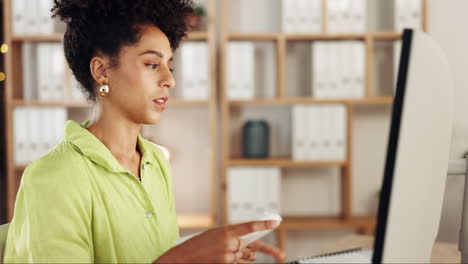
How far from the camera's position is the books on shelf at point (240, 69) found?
3.06m

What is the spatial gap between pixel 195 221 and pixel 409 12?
1.83 meters

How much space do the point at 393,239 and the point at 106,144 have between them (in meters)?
0.79

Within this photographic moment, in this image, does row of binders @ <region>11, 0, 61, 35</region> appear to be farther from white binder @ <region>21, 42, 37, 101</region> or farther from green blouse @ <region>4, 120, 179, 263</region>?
green blouse @ <region>4, 120, 179, 263</region>

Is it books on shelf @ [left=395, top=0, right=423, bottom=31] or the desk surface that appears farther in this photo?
books on shelf @ [left=395, top=0, right=423, bottom=31]

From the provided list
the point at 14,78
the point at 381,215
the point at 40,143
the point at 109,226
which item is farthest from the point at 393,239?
the point at 14,78

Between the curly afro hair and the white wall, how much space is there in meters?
1.78

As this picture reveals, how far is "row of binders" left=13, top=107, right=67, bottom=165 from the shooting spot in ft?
10.0

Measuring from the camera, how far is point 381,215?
0.48 metres

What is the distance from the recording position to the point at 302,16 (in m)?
3.07

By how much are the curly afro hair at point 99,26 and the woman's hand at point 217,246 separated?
52 centimetres

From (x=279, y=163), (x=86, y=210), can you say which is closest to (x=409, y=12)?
(x=279, y=163)

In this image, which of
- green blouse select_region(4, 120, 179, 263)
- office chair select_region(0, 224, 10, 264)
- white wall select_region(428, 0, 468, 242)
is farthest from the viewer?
white wall select_region(428, 0, 468, 242)

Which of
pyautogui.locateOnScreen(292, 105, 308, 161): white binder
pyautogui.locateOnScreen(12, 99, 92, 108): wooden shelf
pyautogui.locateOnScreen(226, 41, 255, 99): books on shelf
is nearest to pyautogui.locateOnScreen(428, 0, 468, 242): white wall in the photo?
pyautogui.locateOnScreen(292, 105, 308, 161): white binder

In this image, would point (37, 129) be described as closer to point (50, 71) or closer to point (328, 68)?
point (50, 71)
